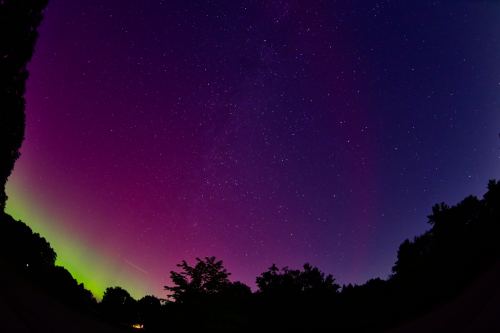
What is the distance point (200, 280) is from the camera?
56.4 feet

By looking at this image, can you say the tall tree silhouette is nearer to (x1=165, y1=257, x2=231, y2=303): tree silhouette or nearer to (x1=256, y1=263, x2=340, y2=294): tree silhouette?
(x1=165, y1=257, x2=231, y2=303): tree silhouette

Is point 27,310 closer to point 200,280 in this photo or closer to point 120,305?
point 200,280

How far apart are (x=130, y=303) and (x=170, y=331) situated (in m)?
46.9

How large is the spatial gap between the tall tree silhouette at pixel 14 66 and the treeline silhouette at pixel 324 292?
570cm

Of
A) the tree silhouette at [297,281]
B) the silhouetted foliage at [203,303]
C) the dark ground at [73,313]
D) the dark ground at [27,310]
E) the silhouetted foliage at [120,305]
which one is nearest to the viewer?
the dark ground at [27,310]

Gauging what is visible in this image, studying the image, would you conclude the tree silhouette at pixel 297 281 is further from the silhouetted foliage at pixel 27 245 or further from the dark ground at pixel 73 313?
the silhouetted foliage at pixel 27 245

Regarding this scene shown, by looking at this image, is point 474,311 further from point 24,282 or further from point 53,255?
point 53,255

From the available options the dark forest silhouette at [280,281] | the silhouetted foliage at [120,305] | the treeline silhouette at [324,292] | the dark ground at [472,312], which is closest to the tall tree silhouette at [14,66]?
the dark forest silhouette at [280,281]

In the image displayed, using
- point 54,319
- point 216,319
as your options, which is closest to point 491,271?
point 216,319

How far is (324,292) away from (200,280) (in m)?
13.4

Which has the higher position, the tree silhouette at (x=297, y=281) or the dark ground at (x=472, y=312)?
the tree silhouette at (x=297, y=281)

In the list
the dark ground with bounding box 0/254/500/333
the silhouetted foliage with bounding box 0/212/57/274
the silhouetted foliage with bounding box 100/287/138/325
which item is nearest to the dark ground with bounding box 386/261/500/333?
the dark ground with bounding box 0/254/500/333

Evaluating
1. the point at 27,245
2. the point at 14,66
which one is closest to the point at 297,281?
the point at 14,66

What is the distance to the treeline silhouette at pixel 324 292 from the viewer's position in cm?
1477
